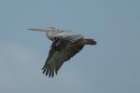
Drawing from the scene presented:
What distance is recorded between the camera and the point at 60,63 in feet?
147

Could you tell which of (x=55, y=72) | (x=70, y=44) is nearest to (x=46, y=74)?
(x=55, y=72)

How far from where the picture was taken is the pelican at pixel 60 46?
135 feet

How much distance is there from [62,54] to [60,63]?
786mm

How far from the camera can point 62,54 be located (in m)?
44.0

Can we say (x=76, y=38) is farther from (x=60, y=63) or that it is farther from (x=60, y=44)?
(x=60, y=63)

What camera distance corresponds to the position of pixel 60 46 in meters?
41.5

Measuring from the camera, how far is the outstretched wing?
4281cm

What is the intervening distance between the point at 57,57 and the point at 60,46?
312 centimetres

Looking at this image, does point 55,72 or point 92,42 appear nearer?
point 92,42

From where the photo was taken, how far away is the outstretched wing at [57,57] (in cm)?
4281

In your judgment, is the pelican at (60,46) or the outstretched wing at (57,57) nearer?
the pelican at (60,46)

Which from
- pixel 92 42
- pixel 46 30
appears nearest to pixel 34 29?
pixel 46 30

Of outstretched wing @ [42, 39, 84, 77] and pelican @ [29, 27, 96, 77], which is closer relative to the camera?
pelican @ [29, 27, 96, 77]

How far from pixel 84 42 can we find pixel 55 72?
3.33m
